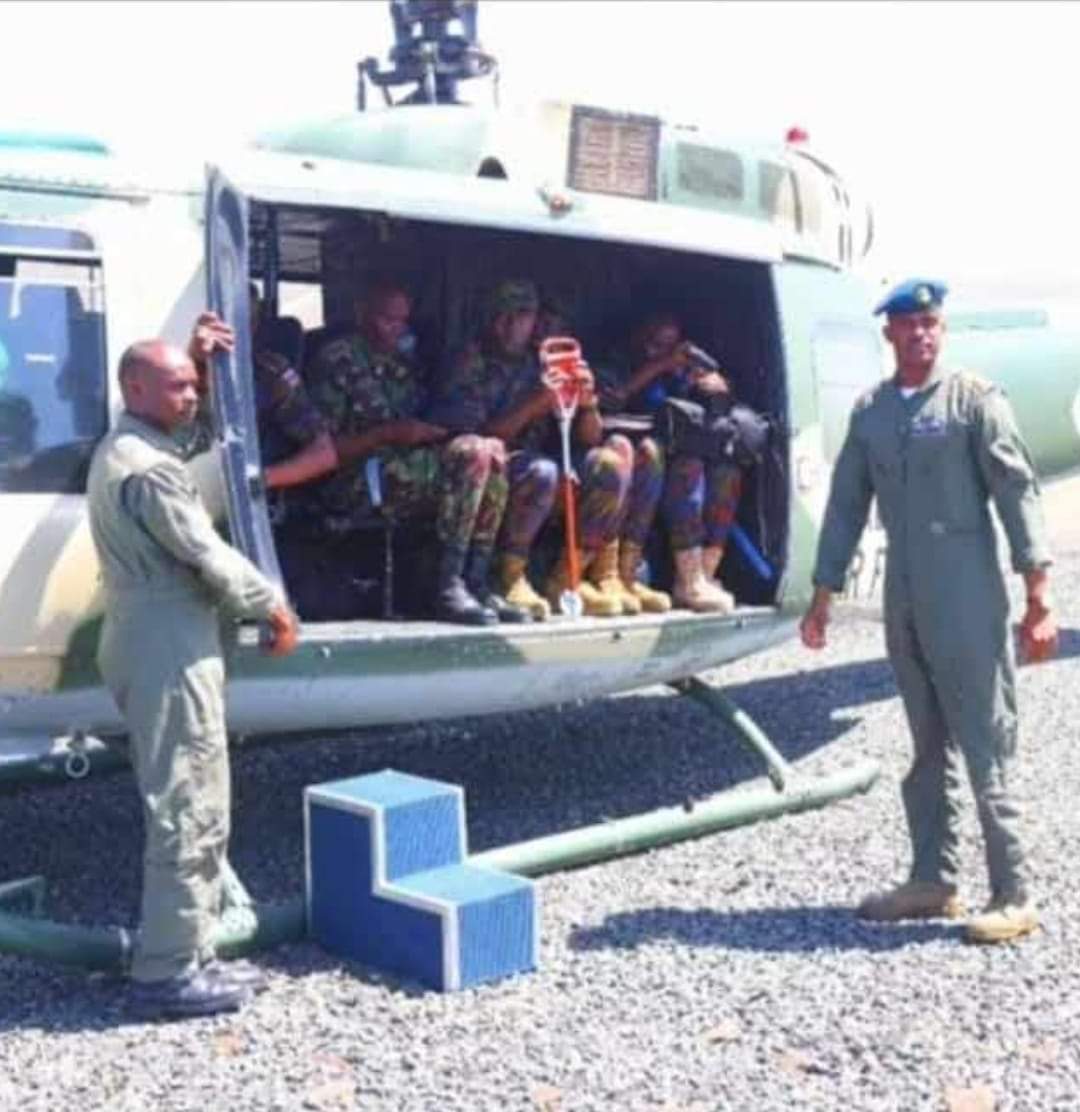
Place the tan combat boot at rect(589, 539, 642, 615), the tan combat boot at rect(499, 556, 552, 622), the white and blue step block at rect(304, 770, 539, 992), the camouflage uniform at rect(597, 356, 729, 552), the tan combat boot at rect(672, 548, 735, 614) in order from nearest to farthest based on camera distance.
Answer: the white and blue step block at rect(304, 770, 539, 992)
the tan combat boot at rect(499, 556, 552, 622)
the tan combat boot at rect(589, 539, 642, 615)
the camouflage uniform at rect(597, 356, 729, 552)
the tan combat boot at rect(672, 548, 735, 614)

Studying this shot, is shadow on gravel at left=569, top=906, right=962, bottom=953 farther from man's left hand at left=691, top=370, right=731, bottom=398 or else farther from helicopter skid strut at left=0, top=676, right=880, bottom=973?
man's left hand at left=691, top=370, right=731, bottom=398

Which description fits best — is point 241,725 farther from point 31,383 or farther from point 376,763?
point 376,763

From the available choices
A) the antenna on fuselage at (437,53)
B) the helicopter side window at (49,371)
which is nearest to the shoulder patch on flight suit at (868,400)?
the helicopter side window at (49,371)

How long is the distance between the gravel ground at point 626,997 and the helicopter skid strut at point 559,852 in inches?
3.1

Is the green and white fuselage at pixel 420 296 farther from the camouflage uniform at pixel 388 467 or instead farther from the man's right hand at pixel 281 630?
the camouflage uniform at pixel 388 467

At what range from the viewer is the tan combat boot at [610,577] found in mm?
6363

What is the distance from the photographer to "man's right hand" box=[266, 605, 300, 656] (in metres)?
4.75

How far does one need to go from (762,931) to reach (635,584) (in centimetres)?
159

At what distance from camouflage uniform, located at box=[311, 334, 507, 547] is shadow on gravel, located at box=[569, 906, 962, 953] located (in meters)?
1.36

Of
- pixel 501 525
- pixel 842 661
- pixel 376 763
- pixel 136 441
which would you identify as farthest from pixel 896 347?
pixel 842 661

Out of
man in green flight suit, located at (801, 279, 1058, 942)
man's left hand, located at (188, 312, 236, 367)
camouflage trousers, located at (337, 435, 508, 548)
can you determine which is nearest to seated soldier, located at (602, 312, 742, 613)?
camouflage trousers, located at (337, 435, 508, 548)

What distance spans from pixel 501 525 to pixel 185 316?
4.66ft

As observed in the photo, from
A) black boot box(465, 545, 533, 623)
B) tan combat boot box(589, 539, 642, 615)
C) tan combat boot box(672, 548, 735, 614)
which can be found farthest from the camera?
tan combat boot box(672, 548, 735, 614)

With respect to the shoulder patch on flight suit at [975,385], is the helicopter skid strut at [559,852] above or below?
below
